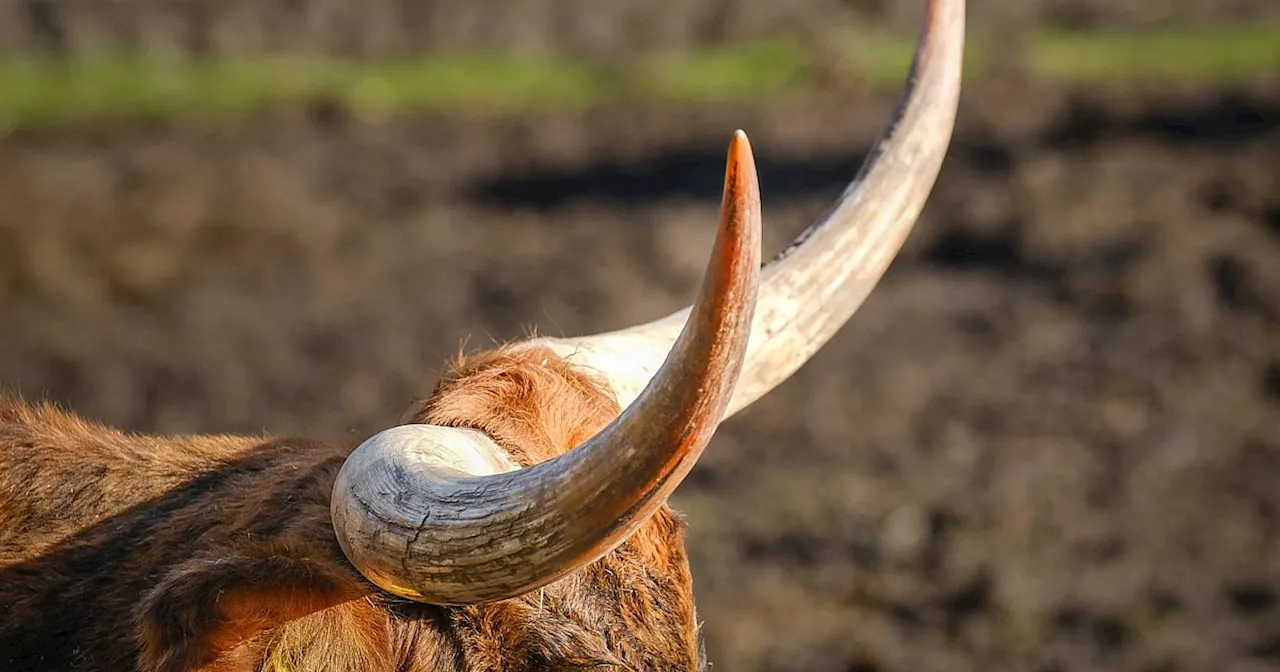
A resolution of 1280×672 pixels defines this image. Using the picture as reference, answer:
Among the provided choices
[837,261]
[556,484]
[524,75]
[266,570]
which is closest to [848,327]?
[837,261]

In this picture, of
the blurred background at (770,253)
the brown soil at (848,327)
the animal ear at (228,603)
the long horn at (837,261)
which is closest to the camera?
the animal ear at (228,603)

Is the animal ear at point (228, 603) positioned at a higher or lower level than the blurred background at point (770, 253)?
lower

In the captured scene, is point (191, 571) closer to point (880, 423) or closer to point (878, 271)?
point (878, 271)

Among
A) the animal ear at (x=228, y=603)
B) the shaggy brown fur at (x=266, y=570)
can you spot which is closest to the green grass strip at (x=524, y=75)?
the shaggy brown fur at (x=266, y=570)

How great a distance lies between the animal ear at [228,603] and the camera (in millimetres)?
2385

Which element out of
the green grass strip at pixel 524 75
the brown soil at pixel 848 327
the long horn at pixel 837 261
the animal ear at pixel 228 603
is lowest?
the animal ear at pixel 228 603

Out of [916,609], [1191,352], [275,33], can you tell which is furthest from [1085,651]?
[275,33]

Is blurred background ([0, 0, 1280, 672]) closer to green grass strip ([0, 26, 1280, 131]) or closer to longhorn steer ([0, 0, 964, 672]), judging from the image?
green grass strip ([0, 26, 1280, 131])

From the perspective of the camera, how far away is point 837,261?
3.25 metres

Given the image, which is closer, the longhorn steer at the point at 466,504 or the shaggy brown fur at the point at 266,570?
the longhorn steer at the point at 466,504

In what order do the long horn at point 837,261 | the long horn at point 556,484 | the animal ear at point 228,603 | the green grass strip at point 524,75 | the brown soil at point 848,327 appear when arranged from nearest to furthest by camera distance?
1. the long horn at point 556,484
2. the animal ear at point 228,603
3. the long horn at point 837,261
4. the brown soil at point 848,327
5. the green grass strip at point 524,75

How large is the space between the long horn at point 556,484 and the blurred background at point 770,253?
2.01 m

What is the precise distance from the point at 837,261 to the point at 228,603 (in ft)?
5.07

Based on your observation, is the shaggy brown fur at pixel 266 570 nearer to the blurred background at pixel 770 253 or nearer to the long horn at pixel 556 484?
Answer: the long horn at pixel 556 484
